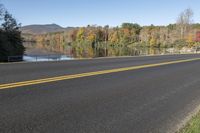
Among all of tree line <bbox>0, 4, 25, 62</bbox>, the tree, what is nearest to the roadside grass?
tree line <bbox>0, 4, 25, 62</bbox>

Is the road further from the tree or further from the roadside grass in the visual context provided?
the tree

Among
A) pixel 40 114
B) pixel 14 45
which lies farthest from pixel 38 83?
pixel 14 45

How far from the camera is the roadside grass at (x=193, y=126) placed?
5.81m

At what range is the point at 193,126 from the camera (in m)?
6.16

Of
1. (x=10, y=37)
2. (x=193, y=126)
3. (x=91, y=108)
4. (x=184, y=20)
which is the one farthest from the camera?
(x=184, y=20)

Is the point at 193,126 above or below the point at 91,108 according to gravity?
below

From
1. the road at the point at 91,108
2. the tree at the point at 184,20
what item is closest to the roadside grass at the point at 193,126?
the road at the point at 91,108

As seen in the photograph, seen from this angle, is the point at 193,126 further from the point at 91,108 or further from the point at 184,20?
the point at 184,20

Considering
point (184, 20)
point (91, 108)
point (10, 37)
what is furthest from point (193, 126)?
point (184, 20)

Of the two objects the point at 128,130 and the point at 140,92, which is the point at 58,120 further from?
the point at 140,92

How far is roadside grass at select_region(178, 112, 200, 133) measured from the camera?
5812 mm

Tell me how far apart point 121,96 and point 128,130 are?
3.15 m

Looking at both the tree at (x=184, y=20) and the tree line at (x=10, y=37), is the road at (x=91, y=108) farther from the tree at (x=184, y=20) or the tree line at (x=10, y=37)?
the tree at (x=184, y=20)

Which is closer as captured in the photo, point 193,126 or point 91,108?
point 193,126
